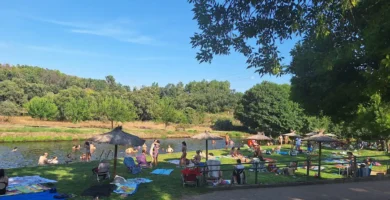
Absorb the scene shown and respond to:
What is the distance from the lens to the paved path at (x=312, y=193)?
10656 mm

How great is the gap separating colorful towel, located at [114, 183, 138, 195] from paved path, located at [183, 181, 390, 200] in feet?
6.12

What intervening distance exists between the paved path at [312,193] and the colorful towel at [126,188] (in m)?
1.87

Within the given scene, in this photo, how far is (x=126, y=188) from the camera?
1110cm

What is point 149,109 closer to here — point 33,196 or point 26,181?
point 26,181

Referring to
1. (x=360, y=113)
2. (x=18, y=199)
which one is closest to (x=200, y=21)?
(x=18, y=199)

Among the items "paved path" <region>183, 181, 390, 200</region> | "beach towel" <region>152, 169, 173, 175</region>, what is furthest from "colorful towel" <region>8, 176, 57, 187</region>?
"paved path" <region>183, 181, 390, 200</region>

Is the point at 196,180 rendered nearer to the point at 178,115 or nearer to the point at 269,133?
the point at 269,133

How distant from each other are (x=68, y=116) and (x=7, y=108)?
10.2m

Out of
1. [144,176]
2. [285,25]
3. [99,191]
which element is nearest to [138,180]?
[144,176]

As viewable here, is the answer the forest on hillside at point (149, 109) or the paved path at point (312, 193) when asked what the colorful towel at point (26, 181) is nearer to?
the paved path at point (312, 193)

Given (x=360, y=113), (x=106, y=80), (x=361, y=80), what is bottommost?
(x=360, y=113)

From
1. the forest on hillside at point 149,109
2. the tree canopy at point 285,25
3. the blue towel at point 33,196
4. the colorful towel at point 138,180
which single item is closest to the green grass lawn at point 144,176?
the colorful towel at point 138,180

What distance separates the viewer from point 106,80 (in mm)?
133375

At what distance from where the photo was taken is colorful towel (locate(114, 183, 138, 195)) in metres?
10.7
